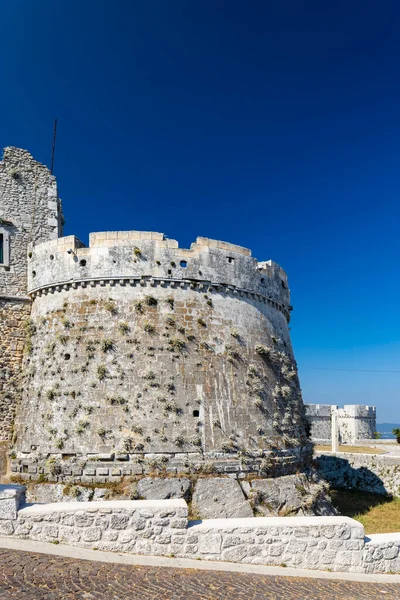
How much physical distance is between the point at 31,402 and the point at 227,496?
6.91 m

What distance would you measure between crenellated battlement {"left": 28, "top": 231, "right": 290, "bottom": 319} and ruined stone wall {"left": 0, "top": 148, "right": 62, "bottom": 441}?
0.60 m

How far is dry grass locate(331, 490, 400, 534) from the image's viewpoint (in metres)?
18.7

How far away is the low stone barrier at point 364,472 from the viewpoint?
1085 inches

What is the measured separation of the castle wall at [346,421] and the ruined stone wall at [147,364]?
31.3m

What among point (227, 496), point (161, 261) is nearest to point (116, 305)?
point (161, 261)

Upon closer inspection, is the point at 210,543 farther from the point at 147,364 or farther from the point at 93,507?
the point at 147,364

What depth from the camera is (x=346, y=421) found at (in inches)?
1934

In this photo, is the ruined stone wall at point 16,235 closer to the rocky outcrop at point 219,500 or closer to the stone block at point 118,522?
the rocky outcrop at point 219,500

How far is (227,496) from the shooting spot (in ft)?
43.6

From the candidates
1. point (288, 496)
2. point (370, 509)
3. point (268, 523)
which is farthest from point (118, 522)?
point (370, 509)

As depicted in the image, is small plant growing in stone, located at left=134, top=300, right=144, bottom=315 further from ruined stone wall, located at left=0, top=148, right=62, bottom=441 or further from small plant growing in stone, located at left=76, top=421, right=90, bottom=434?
ruined stone wall, located at left=0, top=148, right=62, bottom=441

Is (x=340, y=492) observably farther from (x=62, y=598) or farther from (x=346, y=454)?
(x=62, y=598)

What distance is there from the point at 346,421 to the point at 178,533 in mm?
45264

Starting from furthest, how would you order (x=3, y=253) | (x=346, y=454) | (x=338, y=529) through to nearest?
(x=346, y=454)
(x=3, y=253)
(x=338, y=529)
